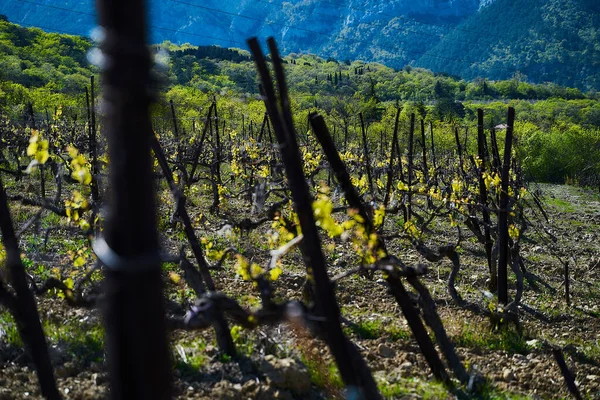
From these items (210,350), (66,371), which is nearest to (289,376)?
(210,350)

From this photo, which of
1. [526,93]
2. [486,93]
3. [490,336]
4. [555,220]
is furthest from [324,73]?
[490,336]

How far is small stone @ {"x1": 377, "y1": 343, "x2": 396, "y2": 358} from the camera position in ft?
17.5

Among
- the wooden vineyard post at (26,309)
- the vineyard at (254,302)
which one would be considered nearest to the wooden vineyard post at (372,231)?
the vineyard at (254,302)

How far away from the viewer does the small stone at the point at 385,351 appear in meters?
5.33

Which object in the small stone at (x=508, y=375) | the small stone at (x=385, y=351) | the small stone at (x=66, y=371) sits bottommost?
the small stone at (x=508, y=375)

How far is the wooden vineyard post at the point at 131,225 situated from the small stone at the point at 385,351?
13.6 feet

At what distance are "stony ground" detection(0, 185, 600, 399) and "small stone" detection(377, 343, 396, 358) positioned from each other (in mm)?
16

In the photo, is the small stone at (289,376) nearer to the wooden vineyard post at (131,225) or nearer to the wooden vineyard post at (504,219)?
the wooden vineyard post at (131,225)

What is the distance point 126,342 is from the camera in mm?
1459

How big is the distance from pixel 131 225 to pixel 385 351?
4.35 meters

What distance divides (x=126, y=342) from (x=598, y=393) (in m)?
5.35

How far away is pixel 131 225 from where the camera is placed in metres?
1.45

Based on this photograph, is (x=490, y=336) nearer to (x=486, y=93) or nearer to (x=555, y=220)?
(x=555, y=220)

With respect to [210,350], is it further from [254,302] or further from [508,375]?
[508,375]
